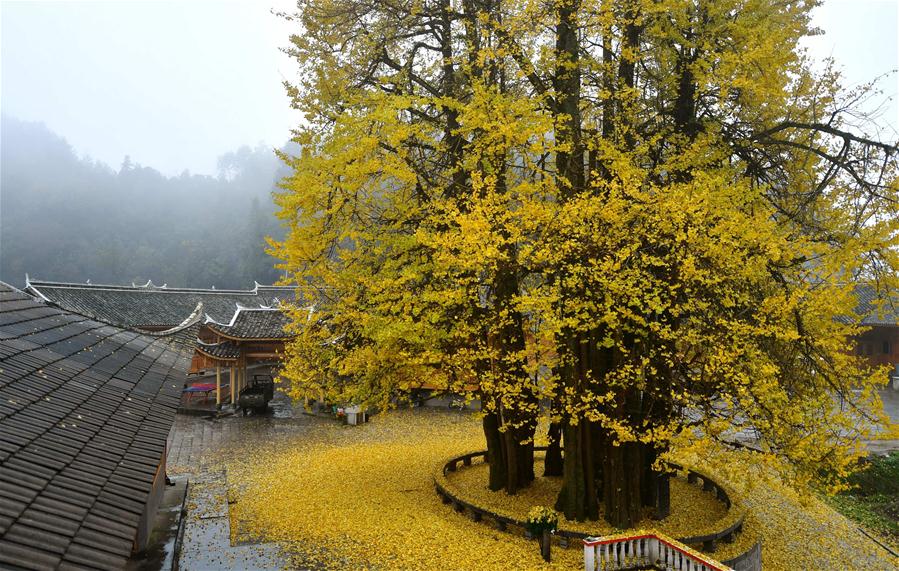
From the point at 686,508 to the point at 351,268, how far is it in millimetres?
8416

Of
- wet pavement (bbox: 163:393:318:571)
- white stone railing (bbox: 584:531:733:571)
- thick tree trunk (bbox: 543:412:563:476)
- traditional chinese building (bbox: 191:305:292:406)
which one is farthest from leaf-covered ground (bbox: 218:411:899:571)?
traditional chinese building (bbox: 191:305:292:406)

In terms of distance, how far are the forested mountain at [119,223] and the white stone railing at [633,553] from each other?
6469 centimetres

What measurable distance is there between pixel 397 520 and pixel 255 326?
1562cm

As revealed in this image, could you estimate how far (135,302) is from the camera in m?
33.2

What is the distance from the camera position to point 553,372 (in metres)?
10.8

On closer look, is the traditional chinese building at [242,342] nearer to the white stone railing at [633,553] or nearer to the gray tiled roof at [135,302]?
the gray tiled roof at [135,302]

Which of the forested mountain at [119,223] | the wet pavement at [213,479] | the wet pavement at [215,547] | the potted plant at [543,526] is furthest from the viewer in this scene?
the forested mountain at [119,223]

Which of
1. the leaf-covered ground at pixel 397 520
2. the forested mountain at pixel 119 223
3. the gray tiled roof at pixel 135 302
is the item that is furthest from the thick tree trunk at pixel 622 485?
the forested mountain at pixel 119 223

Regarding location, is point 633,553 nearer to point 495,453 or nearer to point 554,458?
point 495,453

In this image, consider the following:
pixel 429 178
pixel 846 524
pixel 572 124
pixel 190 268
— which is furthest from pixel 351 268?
pixel 190 268

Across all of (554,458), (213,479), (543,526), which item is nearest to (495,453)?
(554,458)

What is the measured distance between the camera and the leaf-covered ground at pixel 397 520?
29.7 ft

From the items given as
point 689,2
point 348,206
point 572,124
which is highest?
point 689,2

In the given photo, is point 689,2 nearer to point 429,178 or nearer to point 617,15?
point 617,15
